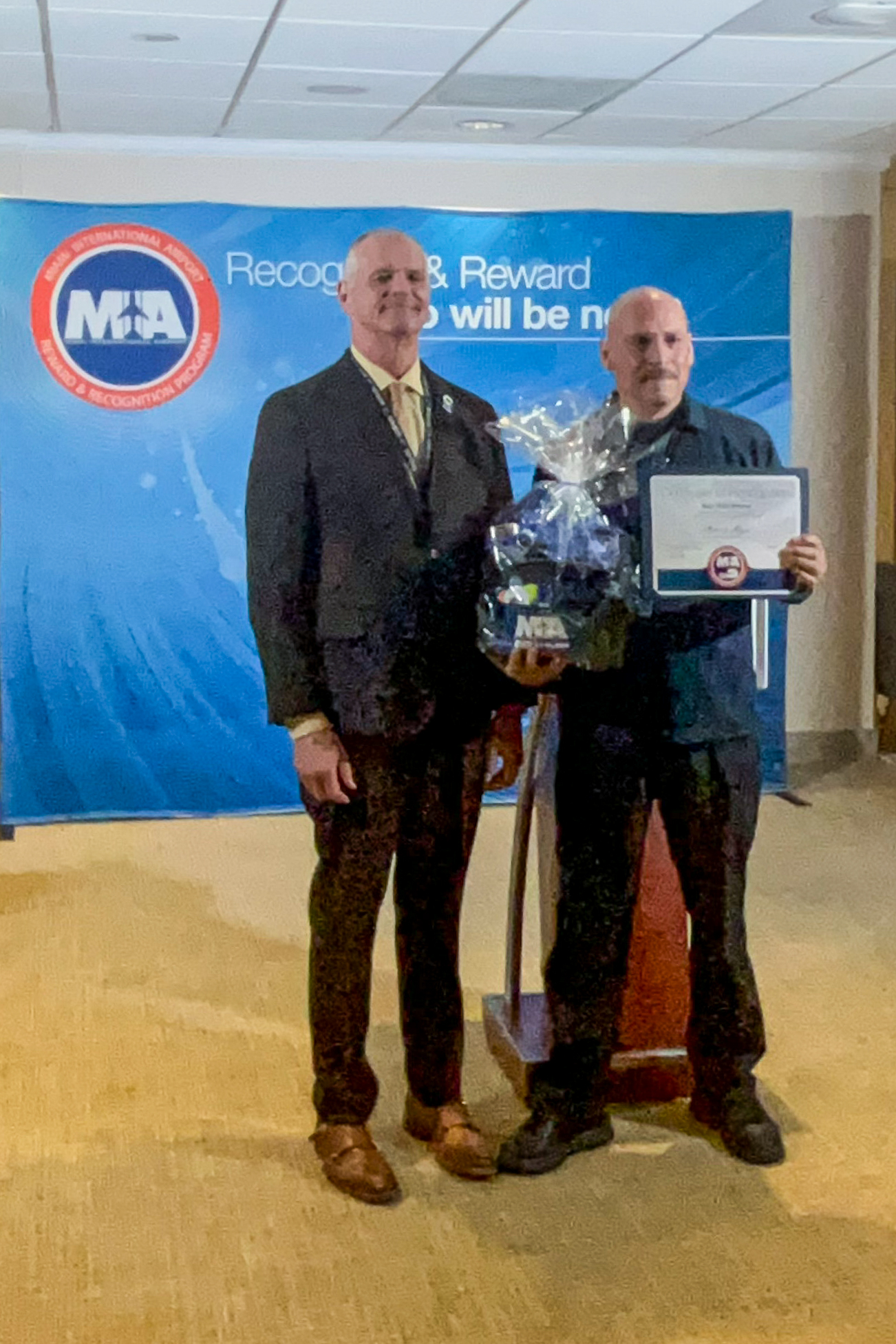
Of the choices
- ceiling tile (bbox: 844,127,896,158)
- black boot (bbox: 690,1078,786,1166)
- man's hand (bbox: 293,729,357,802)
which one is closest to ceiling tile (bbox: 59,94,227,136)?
ceiling tile (bbox: 844,127,896,158)

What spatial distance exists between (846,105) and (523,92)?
3.55ft

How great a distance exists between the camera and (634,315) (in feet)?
8.11

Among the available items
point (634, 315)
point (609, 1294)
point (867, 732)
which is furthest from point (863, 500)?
point (609, 1294)

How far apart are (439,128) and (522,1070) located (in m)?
3.42

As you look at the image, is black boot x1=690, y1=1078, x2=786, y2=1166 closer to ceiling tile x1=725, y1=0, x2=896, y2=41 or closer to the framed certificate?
the framed certificate

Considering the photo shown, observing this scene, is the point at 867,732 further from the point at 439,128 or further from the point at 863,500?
the point at 439,128

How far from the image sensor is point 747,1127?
8.86ft

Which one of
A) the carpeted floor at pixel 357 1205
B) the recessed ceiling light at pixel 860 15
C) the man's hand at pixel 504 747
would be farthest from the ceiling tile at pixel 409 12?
the carpeted floor at pixel 357 1205

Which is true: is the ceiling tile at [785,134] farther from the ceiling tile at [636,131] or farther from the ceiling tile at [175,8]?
the ceiling tile at [175,8]

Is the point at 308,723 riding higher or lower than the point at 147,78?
lower

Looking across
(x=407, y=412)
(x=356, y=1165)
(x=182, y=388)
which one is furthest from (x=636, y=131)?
(x=356, y=1165)

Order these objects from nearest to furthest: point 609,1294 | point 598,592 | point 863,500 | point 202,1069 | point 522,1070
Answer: point 609,1294
point 598,592
point 522,1070
point 202,1069
point 863,500

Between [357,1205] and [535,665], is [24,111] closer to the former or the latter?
[535,665]

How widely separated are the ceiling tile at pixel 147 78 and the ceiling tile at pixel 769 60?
1.28 meters
